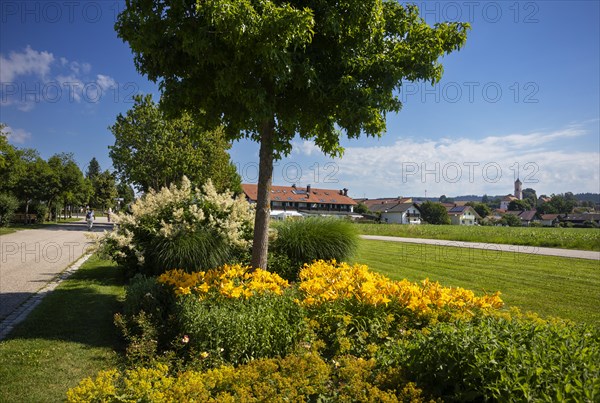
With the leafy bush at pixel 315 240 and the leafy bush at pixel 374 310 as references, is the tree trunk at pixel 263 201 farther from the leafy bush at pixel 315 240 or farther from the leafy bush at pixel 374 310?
the leafy bush at pixel 315 240

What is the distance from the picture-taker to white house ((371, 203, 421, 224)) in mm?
85625

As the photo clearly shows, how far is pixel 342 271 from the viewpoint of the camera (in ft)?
20.1

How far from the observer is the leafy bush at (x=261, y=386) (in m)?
2.75

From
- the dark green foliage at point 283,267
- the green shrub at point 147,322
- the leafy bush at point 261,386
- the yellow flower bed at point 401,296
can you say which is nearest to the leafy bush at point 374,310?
the yellow flower bed at point 401,296

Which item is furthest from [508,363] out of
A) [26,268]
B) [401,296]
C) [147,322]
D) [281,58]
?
[26,268]

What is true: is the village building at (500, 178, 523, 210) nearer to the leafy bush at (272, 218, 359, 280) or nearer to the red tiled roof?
the red tiled roof

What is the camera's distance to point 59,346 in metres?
4.89

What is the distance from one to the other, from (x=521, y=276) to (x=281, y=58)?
30.3ft

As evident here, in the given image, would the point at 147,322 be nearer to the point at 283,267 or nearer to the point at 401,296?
the point at 401,296

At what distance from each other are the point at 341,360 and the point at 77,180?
5046cm

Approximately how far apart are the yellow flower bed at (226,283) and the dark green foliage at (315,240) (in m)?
2.67

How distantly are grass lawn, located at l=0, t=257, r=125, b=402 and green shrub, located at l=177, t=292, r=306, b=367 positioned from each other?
119 cm

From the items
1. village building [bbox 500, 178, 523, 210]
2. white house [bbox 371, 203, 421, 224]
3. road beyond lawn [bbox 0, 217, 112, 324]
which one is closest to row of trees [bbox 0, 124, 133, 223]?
road beyond lawn [bbox 0, 217, 112, 324]

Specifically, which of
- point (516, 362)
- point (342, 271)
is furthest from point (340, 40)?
point (516, 362)
